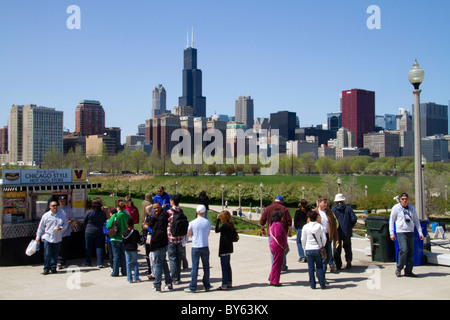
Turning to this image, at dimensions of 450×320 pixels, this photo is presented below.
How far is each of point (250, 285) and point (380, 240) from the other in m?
4.10

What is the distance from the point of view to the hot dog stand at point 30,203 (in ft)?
37.7

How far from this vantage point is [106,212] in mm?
12469

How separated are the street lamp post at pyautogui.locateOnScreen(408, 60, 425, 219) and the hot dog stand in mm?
8962

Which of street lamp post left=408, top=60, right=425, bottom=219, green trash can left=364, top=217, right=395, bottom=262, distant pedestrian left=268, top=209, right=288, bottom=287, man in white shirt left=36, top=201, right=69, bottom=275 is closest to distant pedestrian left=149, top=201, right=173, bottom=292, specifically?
distant pedestrian left=268, top=209, right=288, bottom=287

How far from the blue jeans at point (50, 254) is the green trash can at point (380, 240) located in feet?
25.2

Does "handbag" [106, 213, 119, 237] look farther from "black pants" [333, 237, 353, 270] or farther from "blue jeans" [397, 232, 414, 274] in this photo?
"blue jeans" [397, 232, 414, 274]

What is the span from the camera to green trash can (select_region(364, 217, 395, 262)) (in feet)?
37.4

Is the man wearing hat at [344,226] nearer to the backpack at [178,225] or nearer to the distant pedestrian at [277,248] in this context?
the distant pedestrian at [277,248]

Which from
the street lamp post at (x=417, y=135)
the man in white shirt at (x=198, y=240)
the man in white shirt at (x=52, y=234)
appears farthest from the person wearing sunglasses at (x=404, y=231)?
the man in white shirt at (x=52, y=234)

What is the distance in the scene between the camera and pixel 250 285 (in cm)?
936
